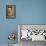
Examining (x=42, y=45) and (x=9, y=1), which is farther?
(x=9, y=1)

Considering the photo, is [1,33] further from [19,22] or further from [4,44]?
[19,22]

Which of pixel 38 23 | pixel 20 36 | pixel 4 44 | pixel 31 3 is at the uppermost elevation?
pixel 31 3

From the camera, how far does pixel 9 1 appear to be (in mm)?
3621

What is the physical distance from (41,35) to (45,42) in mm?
210

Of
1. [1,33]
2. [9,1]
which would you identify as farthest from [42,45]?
[9,1]

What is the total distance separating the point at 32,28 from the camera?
3553mm

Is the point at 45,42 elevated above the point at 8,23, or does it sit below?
below

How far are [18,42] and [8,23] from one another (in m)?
0.58

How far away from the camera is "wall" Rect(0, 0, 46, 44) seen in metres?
3.61

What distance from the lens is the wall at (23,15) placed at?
3607 millimetres

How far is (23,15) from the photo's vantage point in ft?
11.9

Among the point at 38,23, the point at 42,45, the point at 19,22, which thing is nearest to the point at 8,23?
the point at 19,22

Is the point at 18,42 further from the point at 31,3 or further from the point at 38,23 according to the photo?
the point at 31,3

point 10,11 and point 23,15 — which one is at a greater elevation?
point 10,11
